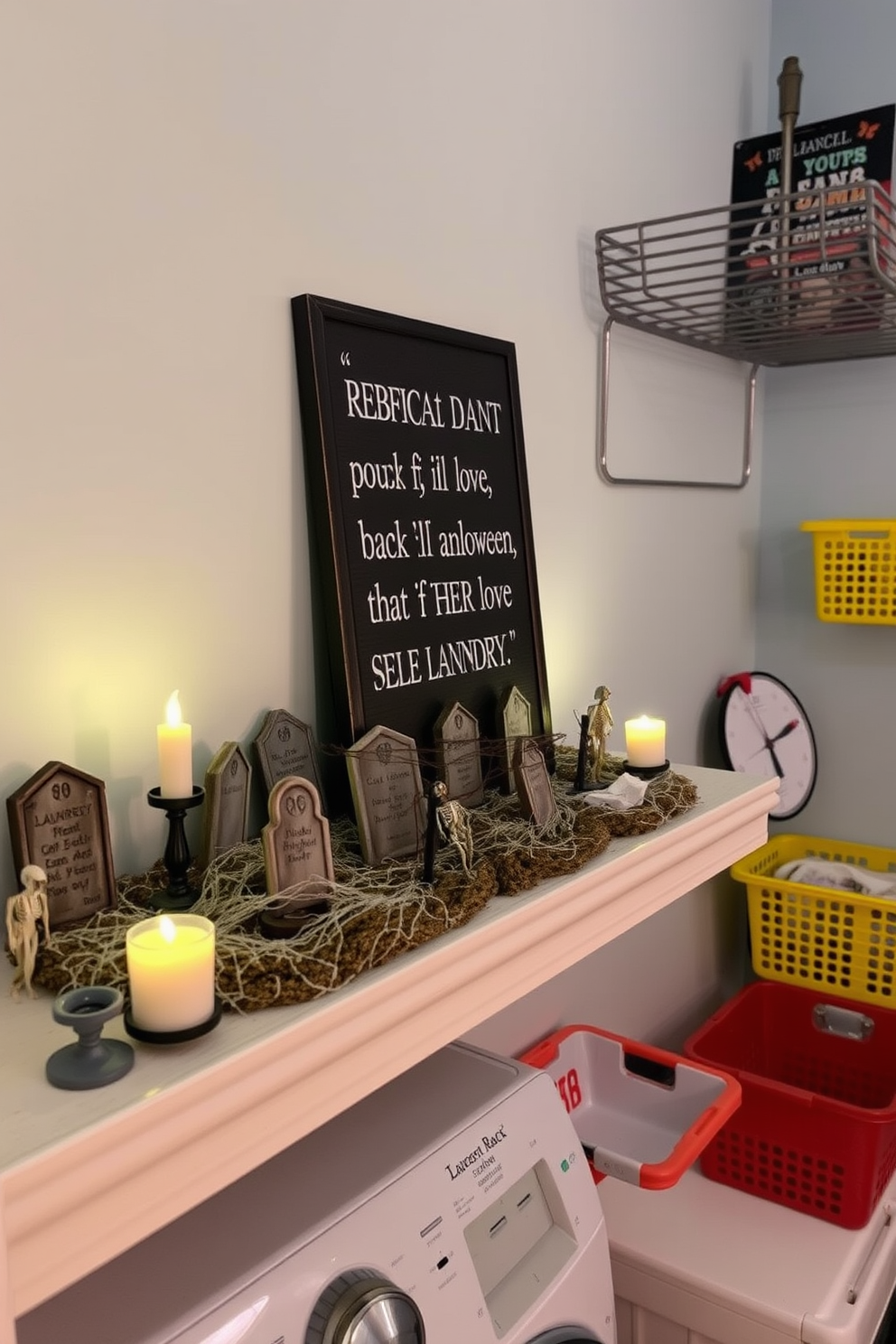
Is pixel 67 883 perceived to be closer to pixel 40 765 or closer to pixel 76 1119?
pixel 40 765

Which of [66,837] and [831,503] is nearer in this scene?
[66,837]

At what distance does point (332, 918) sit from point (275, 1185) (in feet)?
0.67

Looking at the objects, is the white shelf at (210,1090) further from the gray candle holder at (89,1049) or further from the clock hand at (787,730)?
the clock hand at (787,730)

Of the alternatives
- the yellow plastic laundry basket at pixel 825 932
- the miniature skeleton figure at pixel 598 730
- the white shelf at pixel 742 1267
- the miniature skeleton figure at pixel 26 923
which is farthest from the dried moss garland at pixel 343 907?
the yellow plastic laundry basket at pixel 825 932

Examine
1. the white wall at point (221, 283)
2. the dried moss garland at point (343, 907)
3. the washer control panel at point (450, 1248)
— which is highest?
the white wall at point (221, 283)

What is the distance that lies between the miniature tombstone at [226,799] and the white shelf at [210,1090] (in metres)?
0.19

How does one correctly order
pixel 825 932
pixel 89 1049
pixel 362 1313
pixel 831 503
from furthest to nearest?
pixel 831 503, pixel 825 932, pixel 362 1313, pixel 89 1049

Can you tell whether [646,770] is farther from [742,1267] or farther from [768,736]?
[768,736]

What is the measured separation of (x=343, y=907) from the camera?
714 millimetres

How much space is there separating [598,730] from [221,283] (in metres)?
0.58

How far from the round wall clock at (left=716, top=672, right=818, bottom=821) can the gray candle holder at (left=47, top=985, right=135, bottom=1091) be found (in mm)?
1324

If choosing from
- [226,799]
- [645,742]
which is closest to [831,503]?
[645,742]

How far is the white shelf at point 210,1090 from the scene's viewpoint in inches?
18.6

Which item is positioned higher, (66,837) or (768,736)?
(66,837)
